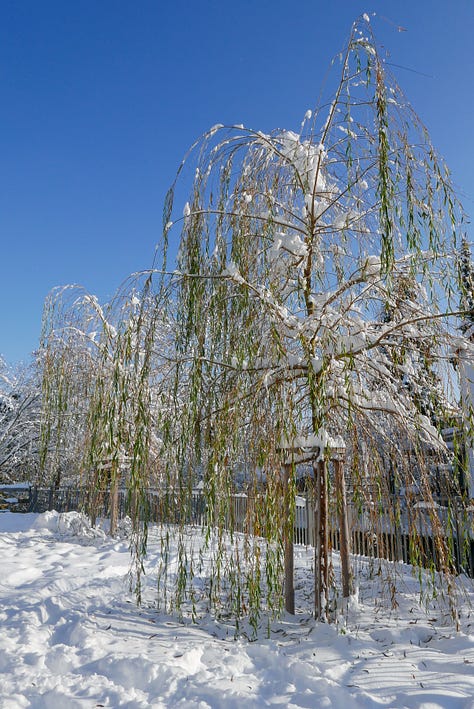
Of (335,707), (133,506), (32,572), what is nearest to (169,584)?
(32,572)

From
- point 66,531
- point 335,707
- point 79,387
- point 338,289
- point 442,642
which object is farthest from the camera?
point 66,531

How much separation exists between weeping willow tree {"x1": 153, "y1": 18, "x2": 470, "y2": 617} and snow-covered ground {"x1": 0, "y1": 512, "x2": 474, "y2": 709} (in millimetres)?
443

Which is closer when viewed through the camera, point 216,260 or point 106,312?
point 216,260

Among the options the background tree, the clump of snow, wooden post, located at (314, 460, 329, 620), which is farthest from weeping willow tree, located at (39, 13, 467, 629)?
the background tree

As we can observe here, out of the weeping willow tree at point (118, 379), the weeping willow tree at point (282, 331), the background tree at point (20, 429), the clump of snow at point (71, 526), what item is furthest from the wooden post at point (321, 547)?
the background tree at point (20, 429)

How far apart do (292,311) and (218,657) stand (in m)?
2.87

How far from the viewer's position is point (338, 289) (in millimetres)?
4199

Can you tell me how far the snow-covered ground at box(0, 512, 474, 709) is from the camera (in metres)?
3.02

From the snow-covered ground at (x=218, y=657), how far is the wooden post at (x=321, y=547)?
214 millimetres

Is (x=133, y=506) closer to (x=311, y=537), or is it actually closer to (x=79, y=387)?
(x=79, y=387)

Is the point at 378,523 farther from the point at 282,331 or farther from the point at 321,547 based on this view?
the point at 282,331

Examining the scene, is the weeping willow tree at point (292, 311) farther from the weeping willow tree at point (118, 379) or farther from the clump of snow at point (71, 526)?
the clump of snow at point (71, 526)

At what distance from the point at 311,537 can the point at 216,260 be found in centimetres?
658

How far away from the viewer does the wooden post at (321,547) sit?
4.32m
